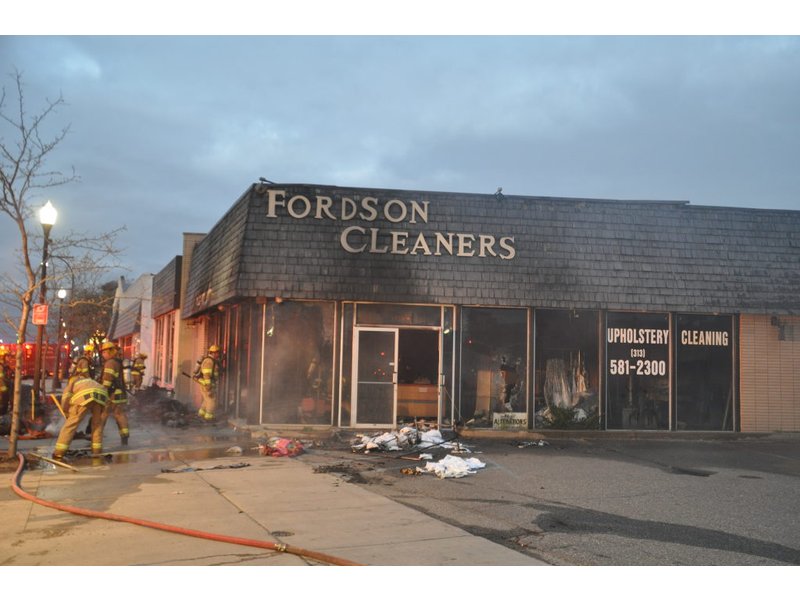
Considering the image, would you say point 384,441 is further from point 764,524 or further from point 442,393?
point 764,524

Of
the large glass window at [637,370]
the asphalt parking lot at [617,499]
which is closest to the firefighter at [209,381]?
the asphalt parking lot at [617,499]

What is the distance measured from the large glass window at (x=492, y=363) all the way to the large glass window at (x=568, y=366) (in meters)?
0.40

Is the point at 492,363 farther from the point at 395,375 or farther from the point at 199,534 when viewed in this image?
the point at 199,534

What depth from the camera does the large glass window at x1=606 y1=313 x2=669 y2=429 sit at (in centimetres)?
1578

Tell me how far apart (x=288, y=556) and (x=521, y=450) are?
8.19m

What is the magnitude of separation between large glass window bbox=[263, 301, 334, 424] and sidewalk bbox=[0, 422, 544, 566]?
→ 3448 mm

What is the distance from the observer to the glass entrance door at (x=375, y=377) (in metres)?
15.1

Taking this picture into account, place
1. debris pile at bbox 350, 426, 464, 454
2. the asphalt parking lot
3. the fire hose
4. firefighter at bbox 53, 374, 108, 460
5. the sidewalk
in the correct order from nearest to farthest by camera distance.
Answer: the fire hose < the sidewalk < the asphalt parking lot < firefighter at bbox 53, 374, 108, 460 < debris pile at bbox 350, 426, 464, 454

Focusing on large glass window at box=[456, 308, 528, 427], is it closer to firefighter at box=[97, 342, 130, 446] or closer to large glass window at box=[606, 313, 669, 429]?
large glass window at box=[606, 313, 669, 429]

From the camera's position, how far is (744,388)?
16000 mm

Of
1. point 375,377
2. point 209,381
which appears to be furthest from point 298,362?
point 209,381

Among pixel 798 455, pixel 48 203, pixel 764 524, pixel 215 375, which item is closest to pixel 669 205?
pixel 798 455

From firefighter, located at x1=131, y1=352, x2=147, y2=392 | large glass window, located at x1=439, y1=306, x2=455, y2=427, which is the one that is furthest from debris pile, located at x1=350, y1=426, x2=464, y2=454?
firefighter, located at x1=131, y1=352, x2=147, y2=392

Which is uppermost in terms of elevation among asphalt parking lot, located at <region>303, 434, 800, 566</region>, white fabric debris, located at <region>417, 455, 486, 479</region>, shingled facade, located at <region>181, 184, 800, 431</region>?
shingled facade, located at <region>181, 184, 800, 431</region>
